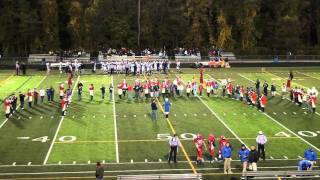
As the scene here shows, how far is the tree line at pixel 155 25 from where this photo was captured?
7562 centimetres

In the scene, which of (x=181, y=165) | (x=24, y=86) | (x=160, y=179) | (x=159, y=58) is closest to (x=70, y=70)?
(x=24, y=86)

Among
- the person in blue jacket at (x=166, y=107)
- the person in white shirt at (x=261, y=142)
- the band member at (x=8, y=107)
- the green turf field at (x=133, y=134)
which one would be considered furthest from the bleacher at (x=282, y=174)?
the band member at (x=8, y=107)

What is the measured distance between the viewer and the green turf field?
24.9 meters

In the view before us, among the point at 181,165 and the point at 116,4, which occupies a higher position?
the point at 116,4

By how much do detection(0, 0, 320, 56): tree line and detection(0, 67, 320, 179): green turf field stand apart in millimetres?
31908

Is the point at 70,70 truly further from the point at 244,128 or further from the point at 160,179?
the point at 160,179

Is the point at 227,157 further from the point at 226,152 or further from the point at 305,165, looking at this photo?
the point at 305,165

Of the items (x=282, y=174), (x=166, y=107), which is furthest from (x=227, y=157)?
(x=166, y=107)

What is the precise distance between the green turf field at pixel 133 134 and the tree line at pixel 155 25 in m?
31.9

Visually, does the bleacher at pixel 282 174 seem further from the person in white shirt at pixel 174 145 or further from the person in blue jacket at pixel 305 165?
the person in white shirt at pixel 174 145

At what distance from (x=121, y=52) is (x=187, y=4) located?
15356 millimetres

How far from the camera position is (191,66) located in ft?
211

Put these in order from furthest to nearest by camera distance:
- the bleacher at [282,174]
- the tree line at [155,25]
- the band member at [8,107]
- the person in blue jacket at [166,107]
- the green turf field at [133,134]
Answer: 1. the tree line at [155,25]
2. the band member at [8,107]
3. the person in blue jacket at [166,107]
4. the green turf field at [133,134]
5. the bleacher at [282,174]

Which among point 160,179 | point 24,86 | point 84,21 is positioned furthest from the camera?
point 84,21
